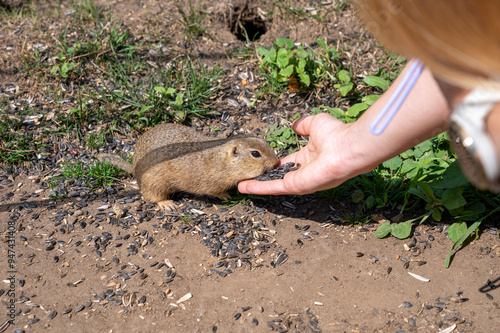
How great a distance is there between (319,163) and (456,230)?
1.39 meters

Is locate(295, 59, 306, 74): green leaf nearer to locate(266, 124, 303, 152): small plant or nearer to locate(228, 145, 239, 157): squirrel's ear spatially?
locate(266, 124, 303, 152): small plant

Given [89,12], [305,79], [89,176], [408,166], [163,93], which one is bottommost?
[89,176]

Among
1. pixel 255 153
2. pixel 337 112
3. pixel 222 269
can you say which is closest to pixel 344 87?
pixel 337 112

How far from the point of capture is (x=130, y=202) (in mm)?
4398

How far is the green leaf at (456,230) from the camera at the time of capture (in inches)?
144

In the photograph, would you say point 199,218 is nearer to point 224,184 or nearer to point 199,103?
point 224,184

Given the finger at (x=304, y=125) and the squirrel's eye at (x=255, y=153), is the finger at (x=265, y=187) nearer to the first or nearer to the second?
the squirrel's eye at (x=255, y=153)

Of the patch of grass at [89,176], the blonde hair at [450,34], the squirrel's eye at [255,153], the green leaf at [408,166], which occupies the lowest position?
the patch of grass at [89,176]

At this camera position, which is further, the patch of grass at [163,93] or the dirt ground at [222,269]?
the patch of grass at [163,93]

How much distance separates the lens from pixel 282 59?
16.2 feet

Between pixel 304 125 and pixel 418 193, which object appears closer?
pixel 418 193

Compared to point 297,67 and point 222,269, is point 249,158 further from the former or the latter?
point 297,67

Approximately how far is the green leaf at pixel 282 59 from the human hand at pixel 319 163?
1119 mm

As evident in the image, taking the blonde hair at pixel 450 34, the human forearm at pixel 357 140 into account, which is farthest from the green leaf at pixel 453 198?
the blonde hair at pixel 450 34
